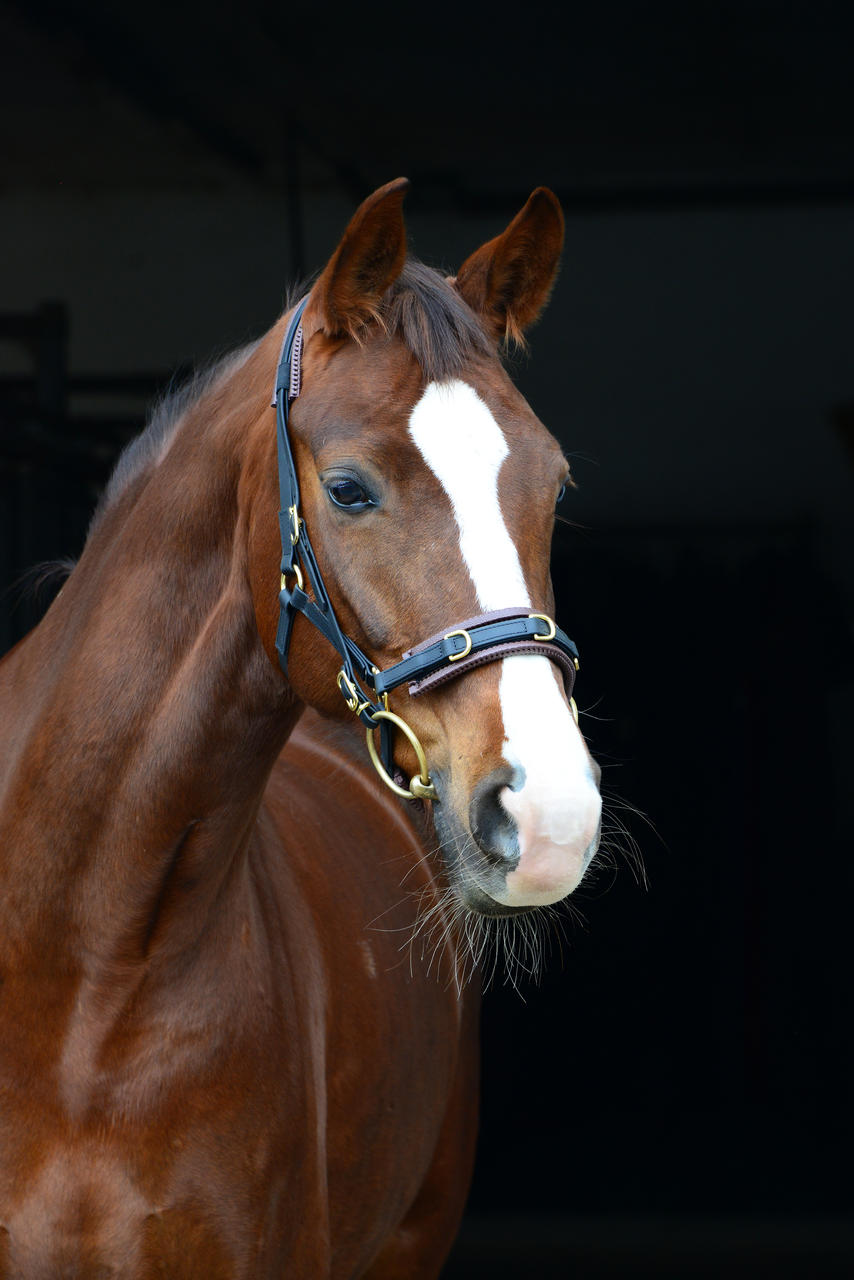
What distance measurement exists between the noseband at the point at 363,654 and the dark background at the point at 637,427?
292 cm

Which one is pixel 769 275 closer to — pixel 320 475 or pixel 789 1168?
pixel 789 1168

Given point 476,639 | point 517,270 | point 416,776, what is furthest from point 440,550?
point 517,270

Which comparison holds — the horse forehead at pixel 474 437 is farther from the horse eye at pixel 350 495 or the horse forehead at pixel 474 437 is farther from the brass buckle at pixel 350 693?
the brass buckle at pixel 350 693

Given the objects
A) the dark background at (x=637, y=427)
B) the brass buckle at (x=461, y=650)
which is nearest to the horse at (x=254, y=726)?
the brass buckle at (x=461, y=650)

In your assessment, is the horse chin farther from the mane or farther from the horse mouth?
the mane

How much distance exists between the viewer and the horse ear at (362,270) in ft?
5.04

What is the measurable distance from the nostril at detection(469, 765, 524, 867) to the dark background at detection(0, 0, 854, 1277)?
3315 millimetres

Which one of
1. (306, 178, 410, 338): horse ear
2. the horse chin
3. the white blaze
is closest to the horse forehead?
the white blaze

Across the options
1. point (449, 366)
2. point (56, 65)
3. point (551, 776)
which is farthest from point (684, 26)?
point (551, 776)

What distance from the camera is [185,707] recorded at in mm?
1666

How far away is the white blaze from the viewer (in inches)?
50.0

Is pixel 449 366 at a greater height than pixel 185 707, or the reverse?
pixel 449 366

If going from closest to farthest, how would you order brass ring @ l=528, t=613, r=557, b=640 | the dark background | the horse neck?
brass ring @ l=528, t=613, r=557, b=640 < the horse neck < the dark background

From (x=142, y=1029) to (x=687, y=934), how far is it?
3818mm
